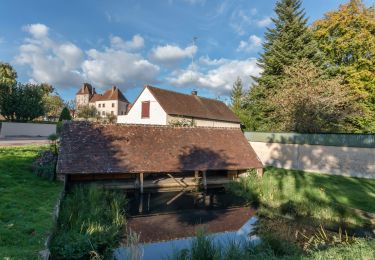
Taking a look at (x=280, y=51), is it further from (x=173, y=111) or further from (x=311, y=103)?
(x=173, y=111)

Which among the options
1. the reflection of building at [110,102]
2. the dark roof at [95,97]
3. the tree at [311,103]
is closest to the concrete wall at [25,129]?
the reflection of building at [110,102]

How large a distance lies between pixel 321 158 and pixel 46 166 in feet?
49.8

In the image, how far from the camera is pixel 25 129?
3453cm

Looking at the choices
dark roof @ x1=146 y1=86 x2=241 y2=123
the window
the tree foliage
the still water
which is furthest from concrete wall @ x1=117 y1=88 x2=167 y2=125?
the tree foliage

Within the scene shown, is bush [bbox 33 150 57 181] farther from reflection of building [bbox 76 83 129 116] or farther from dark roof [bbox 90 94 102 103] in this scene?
dark roof [bbox 90 94 102 103]

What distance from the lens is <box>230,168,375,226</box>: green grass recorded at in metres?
10.7

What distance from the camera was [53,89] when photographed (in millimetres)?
70812

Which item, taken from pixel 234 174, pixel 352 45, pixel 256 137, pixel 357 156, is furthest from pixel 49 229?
pixel 352 45

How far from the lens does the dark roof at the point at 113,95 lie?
6594 cm

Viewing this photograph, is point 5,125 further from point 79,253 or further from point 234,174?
point 79,253

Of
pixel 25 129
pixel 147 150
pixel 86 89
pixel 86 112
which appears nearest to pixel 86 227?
pixel 147 150

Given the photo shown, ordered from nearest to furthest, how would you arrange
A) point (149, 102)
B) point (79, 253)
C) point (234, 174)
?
point (79, 253) → point (234, 174) → point (149, 102)

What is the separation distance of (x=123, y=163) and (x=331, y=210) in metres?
9.21

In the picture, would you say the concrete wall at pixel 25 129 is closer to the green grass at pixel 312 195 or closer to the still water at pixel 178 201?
the still water at pixel 178 201
